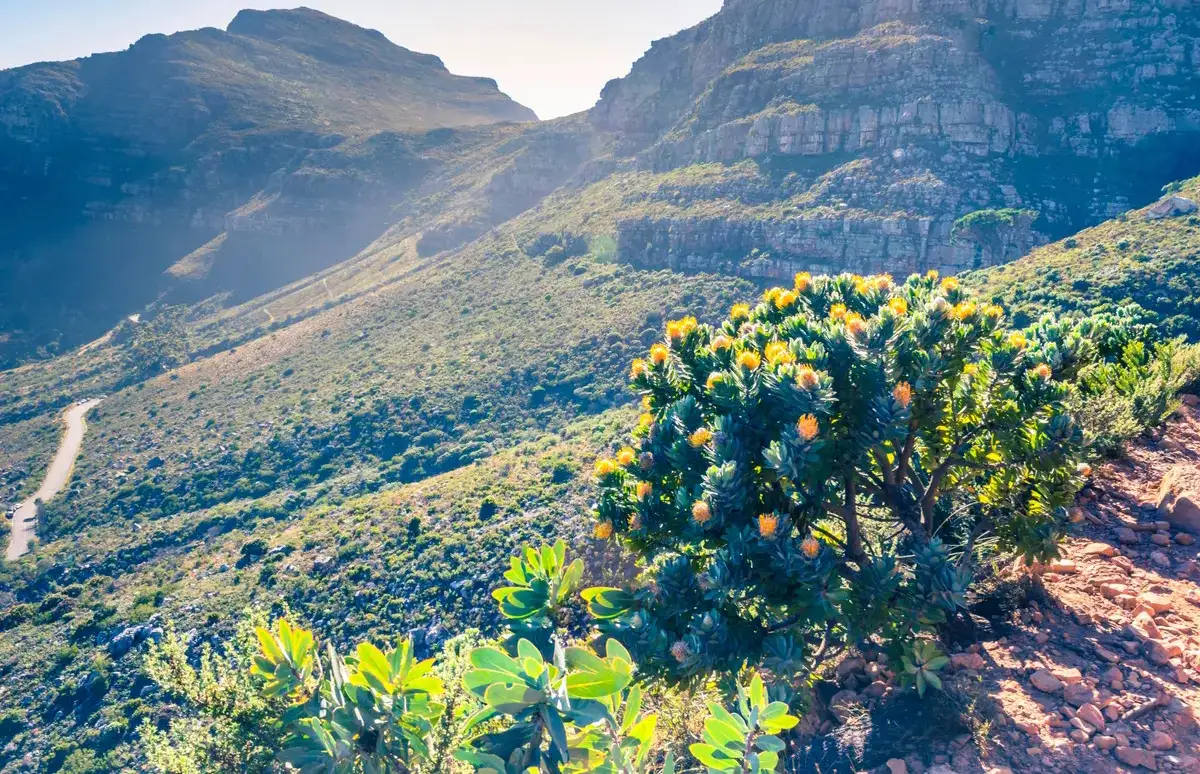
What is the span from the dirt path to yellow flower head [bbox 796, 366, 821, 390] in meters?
43.3

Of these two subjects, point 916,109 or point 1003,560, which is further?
point 916,109

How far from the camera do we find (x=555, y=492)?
21.7 m

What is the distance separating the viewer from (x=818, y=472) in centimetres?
417

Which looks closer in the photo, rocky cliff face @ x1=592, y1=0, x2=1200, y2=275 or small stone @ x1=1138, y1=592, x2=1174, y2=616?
small stone @ x1=1138, y1=592, x2=1174, y2=616

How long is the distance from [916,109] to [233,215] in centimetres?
7918

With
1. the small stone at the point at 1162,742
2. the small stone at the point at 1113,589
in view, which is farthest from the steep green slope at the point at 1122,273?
the small stone at the point at 1162,742

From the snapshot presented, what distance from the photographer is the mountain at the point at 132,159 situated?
73.1 metres

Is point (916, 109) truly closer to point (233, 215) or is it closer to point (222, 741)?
point (222, 741)

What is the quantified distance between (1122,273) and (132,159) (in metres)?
107

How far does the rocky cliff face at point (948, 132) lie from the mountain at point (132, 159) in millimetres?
55802

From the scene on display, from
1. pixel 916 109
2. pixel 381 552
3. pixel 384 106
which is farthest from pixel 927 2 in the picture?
pixel 384 106

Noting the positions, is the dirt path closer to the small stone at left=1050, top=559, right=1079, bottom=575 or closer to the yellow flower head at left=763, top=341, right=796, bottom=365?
the yellow flower head at left=763, top=341, right=796, bottom=365

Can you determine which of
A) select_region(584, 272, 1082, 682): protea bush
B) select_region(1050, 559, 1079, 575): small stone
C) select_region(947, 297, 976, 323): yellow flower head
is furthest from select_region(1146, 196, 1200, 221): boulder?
select_region(947, 297, 976, 323): yellow flower head

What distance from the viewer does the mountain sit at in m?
73.1
